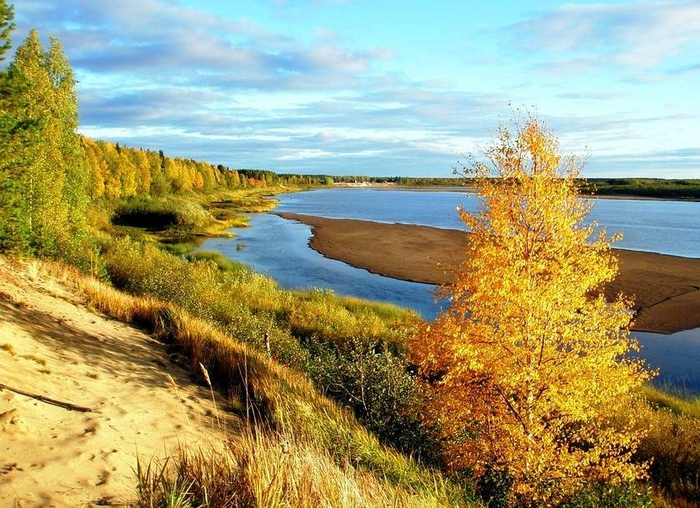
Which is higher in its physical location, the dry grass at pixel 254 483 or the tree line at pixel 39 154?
the tree line at pixel 39 154

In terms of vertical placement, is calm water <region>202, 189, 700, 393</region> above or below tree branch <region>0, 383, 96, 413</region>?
below

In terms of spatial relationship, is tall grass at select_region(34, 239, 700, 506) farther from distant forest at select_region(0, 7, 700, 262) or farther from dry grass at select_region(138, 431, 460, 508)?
distant forest at select_region(0, 7, 700, 262)

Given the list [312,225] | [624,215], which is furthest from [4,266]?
[624,215]

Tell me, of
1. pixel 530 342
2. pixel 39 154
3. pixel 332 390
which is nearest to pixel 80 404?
pixel 332 390

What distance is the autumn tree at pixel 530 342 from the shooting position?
30.7 feet

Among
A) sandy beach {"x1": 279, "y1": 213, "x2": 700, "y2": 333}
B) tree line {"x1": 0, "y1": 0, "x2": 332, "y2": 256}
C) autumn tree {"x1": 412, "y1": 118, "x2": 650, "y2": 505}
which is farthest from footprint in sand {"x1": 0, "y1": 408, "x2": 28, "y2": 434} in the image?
tree line {"x1": 0, "y1": 0, "x2": 332, "y2": 256}

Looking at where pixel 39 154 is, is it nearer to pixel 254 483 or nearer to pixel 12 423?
pixel 12 423

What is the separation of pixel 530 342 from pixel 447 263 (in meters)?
21.2

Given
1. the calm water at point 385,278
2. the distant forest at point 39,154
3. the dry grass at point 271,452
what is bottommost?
the calm water at point 385,278

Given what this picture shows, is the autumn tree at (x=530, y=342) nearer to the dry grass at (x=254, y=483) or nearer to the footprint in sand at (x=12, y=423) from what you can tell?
the dry grass at (x=254, y=483)

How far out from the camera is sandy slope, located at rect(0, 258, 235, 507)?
5527 millimetres

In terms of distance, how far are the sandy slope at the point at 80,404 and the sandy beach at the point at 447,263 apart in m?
8.94

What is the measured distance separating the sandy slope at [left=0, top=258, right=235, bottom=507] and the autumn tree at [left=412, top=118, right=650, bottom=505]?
194 inches

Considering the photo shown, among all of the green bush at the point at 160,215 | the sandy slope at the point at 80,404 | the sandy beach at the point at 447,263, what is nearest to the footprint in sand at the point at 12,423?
the sandy slope at the point at 80,404
